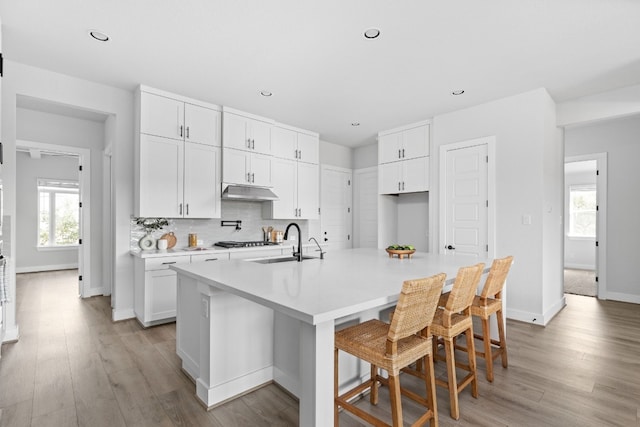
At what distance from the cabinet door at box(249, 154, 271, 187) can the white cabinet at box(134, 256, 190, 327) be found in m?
1.51

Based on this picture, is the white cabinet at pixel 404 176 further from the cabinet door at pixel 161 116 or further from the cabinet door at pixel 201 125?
the cabinet door at pixel 161 116

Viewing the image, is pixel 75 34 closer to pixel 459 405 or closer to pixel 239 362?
pixel 239 362

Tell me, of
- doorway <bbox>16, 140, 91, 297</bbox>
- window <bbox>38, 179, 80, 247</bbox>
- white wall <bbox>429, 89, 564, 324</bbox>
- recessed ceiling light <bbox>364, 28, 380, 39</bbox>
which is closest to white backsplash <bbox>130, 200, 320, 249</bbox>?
recessed ceiling light <bbox>364, 28, 380, 39</bbox>

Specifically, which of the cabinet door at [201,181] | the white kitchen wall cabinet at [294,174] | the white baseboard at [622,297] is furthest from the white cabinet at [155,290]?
the white baseboard at [622,297]

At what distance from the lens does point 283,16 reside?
7.77 feet

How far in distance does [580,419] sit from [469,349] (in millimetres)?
676

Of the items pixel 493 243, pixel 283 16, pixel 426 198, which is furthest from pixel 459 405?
pixel 426 198

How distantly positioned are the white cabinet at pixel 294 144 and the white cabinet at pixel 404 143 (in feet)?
3.69

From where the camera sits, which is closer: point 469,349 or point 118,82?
point 469,349

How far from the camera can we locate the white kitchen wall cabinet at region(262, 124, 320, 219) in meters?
4.99

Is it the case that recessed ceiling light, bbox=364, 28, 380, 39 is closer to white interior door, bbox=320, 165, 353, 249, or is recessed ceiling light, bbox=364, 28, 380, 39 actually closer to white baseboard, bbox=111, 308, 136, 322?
white interior door, bbox=320, 165, 353, 249

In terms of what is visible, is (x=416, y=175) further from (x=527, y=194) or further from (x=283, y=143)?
(x=283, y=143)

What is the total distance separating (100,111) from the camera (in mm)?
3645

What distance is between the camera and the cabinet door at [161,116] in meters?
3.62
